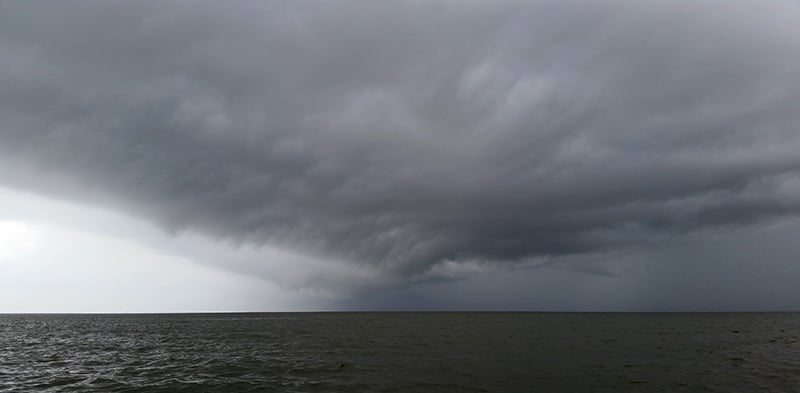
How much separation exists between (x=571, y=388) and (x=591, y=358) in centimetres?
1862

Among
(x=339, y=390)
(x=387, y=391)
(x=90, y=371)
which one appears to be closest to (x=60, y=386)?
(x=90, y=371)

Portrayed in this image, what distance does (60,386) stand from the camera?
32375 millimetres

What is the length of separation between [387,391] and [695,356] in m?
39.5

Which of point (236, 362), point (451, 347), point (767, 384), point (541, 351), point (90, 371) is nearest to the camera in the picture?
point (767, 384)

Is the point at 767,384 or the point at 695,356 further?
the point at 695,356

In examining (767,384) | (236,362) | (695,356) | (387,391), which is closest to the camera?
(387,391)

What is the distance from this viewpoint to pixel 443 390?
3159cm

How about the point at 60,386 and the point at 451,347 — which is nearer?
the point at 60,386

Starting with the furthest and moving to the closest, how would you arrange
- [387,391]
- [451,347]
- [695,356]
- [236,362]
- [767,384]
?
[451,347] < [695,356] < [236,362] < [767,384] < [387,391]

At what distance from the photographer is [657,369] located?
40.9 m

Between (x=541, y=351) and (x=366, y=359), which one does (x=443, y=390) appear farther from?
(x=541, y=351)

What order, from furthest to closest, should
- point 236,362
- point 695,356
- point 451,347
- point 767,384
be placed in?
point 451,347 < point 695,356 < point 236,362 < point 767,384

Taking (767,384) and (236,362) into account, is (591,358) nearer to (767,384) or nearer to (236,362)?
(767,384)

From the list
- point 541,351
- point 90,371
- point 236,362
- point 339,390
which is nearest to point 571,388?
point 339,390
